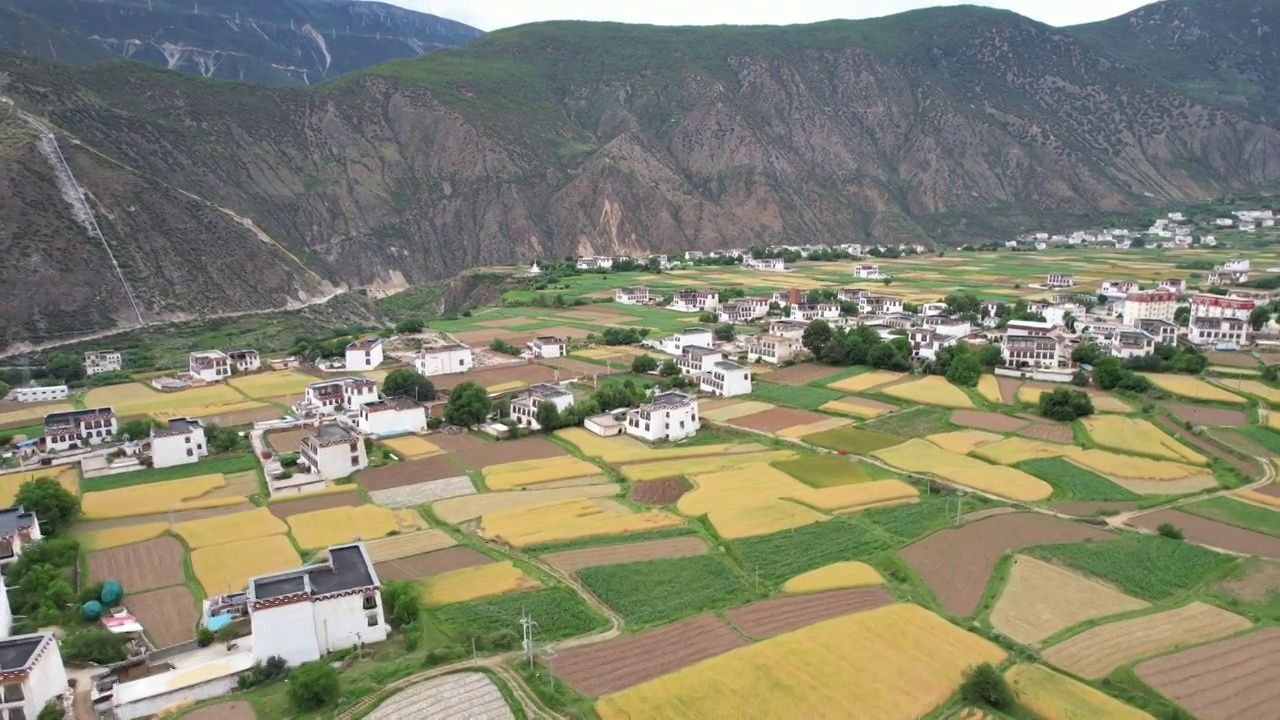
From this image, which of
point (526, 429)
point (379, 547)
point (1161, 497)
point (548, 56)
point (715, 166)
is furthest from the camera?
point (548, 56)

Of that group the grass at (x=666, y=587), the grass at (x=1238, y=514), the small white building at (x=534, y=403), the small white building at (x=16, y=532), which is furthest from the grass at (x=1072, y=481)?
the small white building at (x=16, y=532)

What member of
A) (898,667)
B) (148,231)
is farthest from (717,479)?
(148,231)

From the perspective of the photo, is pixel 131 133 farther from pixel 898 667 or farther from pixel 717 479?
pixel 898 667

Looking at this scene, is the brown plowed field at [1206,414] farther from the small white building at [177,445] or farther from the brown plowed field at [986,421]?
the small white building at [177,445]

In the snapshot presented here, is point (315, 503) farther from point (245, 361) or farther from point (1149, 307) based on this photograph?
point (1149, 307)

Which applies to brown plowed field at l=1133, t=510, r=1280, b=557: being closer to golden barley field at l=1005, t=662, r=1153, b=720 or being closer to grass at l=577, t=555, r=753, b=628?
golden barley field at l=1005, t=662, r=1153, b=720

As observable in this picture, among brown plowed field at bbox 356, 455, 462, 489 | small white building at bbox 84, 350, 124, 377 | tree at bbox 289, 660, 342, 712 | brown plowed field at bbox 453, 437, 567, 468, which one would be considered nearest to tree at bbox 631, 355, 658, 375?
brown plowed field at bbox 453, 437, 567, 468
